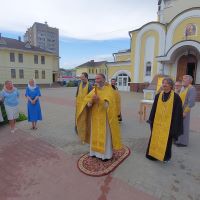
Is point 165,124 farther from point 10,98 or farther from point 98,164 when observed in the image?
point 10,98

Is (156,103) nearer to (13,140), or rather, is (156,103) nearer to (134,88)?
(13,140)

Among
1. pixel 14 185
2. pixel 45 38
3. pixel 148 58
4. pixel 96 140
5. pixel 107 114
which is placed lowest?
pixel 14 185

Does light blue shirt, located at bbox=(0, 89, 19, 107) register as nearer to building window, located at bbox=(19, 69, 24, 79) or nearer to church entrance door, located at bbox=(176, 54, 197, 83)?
church entrance door, located at bbox=(176, 54, 197, 83)

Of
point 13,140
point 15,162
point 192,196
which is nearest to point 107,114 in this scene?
point 192,196

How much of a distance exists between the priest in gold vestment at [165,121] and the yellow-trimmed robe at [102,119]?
85 centimetres

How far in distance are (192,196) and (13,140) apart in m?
4.57

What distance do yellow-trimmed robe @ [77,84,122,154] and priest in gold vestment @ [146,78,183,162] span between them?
2.77 feet

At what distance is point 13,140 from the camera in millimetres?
4902

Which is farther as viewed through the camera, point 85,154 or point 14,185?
point 85,154

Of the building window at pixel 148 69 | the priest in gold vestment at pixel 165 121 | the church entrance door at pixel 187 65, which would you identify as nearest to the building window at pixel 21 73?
the building window at pixel 148 69

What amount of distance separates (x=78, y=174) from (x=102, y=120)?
113 centimetres

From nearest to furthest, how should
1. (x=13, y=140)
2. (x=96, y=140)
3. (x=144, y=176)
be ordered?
(x=144, y=176) → (x=96, y=140) → (x=13, y=140)

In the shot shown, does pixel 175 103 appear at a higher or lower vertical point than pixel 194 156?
higher

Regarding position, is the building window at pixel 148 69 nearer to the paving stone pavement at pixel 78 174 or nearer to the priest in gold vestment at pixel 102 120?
the paving stone pavement at pixel 78 174
